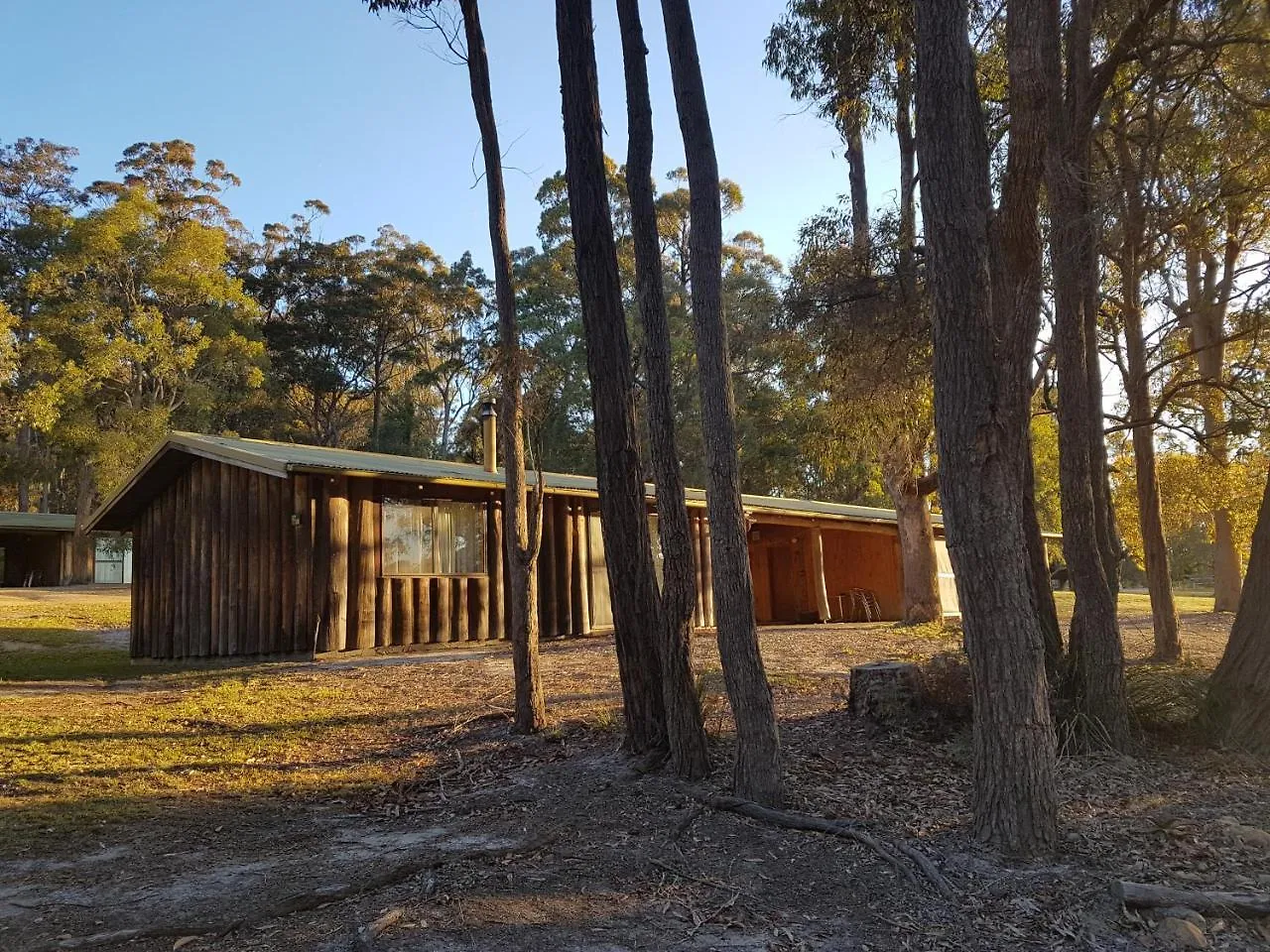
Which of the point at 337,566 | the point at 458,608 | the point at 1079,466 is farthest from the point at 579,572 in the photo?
the point at 1079,466

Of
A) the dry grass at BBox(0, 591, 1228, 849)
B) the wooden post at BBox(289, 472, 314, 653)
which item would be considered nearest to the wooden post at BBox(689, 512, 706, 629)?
the dry grass at BBox(0, 591, 1228, 849)

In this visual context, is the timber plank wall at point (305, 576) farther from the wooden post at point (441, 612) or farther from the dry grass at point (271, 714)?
the dry grass at point (271, 714)

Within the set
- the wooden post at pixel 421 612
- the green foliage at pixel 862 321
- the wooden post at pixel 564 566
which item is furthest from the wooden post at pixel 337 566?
the green foliage at pixel 862 321

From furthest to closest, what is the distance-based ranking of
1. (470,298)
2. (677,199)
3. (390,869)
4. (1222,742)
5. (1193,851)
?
(470,298), (677,199), (1222,742), (1193,851), (390,869)

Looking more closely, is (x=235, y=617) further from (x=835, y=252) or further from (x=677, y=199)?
(x=677, y=199)

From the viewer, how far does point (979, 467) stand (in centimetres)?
454

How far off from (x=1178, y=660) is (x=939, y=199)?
8128 millimetres

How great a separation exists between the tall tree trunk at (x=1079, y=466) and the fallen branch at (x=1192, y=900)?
2496 millimetres

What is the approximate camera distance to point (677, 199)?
95.0 ft

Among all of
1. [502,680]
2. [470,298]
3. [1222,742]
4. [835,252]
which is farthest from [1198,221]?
[470,298]

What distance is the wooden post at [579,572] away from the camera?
615 inches

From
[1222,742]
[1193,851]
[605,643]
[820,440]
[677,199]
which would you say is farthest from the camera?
[677,199]

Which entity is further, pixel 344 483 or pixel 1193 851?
pixel 344 483

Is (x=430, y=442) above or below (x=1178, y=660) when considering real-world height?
above
